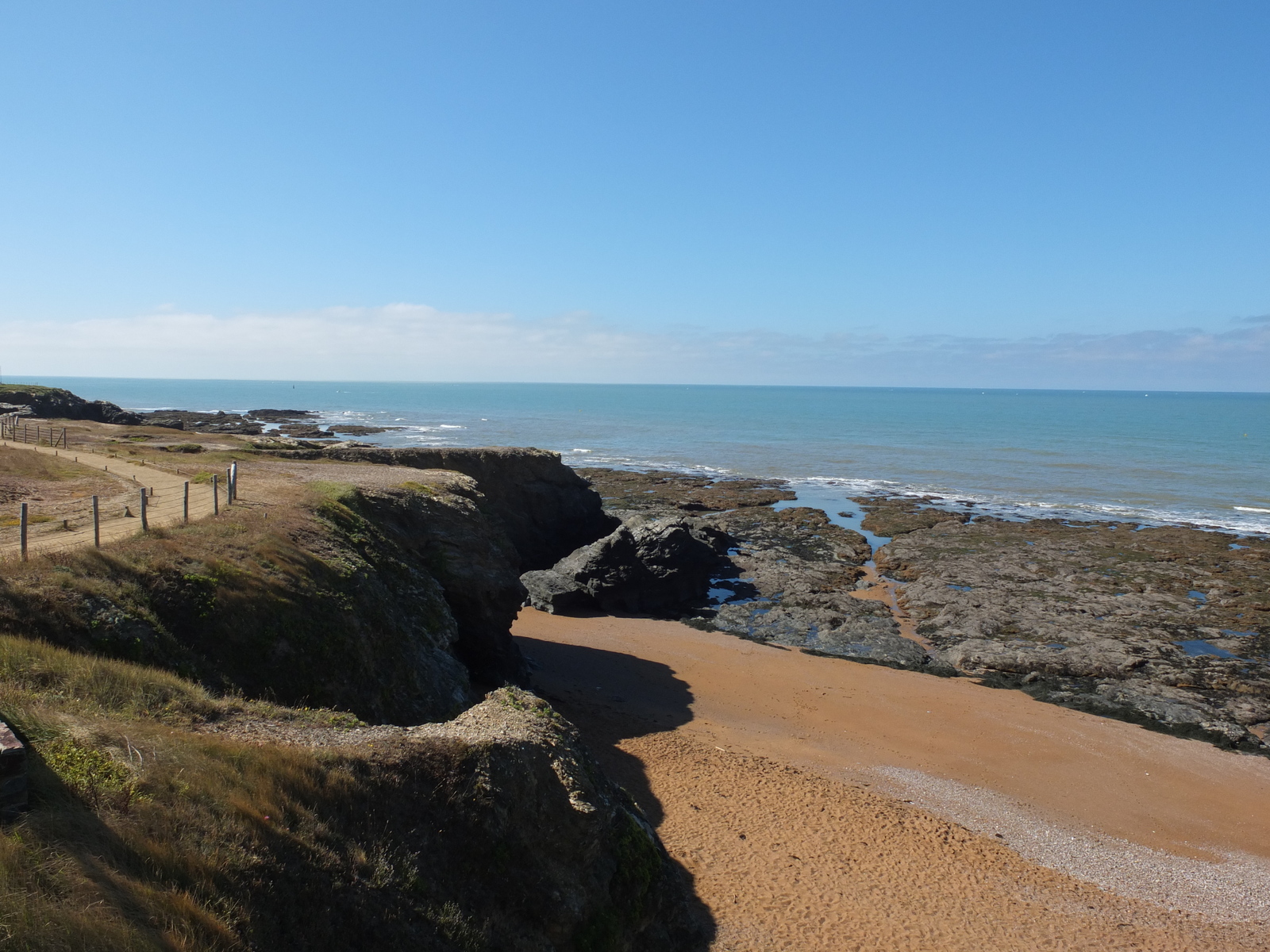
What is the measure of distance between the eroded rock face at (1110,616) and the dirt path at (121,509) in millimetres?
22682

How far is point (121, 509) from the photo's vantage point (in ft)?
56.3

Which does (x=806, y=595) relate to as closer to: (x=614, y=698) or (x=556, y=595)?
(x=556, y=595)

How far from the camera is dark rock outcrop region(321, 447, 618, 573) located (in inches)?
1436

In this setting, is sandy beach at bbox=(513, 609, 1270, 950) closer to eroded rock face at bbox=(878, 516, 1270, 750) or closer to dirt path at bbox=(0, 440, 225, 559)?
eroded rock face at bbox=(878, 516, 1270, 750)

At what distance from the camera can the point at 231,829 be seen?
6.48 m

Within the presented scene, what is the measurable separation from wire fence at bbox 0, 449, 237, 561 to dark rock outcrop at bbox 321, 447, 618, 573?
1349 centimetres

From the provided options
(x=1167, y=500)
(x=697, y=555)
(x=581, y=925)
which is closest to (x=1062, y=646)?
(x=697, y=555)

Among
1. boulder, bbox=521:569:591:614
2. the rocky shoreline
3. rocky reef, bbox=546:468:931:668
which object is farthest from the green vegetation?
boulder, bbox=521:569:591:614

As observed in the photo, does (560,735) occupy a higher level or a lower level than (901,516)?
higher

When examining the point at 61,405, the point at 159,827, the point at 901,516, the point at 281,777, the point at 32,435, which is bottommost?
the point at 901,516

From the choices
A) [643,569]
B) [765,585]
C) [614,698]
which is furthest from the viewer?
[765,585]

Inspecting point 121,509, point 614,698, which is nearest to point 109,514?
point 121,509

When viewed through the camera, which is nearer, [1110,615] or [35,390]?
[1110,615]

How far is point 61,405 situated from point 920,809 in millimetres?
70773
